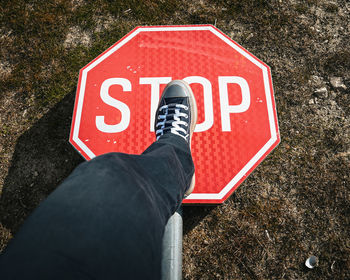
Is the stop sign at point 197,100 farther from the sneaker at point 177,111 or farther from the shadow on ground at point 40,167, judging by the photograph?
the shadow on ground at point 40,167

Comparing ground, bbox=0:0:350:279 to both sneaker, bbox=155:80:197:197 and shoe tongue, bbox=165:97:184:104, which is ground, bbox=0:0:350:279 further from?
shoe tongue, bbox=165:97:184:104

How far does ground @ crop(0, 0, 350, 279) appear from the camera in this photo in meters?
1.94

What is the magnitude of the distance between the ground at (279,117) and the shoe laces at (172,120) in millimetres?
743

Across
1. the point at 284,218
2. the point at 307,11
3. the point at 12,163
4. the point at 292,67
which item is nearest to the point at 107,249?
the point at 284,218

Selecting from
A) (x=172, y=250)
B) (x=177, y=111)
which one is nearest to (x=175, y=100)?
(x=177, y=111)

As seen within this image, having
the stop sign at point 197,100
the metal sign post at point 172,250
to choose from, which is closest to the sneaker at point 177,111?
the stop sign at point 197,100

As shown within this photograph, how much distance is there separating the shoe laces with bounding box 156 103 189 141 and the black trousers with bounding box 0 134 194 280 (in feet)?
2.22

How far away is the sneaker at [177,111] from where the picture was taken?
169cm

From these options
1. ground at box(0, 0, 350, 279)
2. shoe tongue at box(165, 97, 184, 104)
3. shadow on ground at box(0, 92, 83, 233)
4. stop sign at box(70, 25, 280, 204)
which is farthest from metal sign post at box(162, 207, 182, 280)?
shadow on ground at box(0, 92, 83, 233)

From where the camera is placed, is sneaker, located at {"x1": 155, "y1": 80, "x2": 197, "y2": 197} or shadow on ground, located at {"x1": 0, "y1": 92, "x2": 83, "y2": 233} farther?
shadow on ground, located at {"x1": 0, "y1": 92, "x2": 83, "y2": 233}

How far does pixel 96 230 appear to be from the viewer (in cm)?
75

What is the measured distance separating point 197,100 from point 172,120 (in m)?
0.34

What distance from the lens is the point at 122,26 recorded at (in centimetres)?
255

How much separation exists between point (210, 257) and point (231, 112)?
3.59ft
